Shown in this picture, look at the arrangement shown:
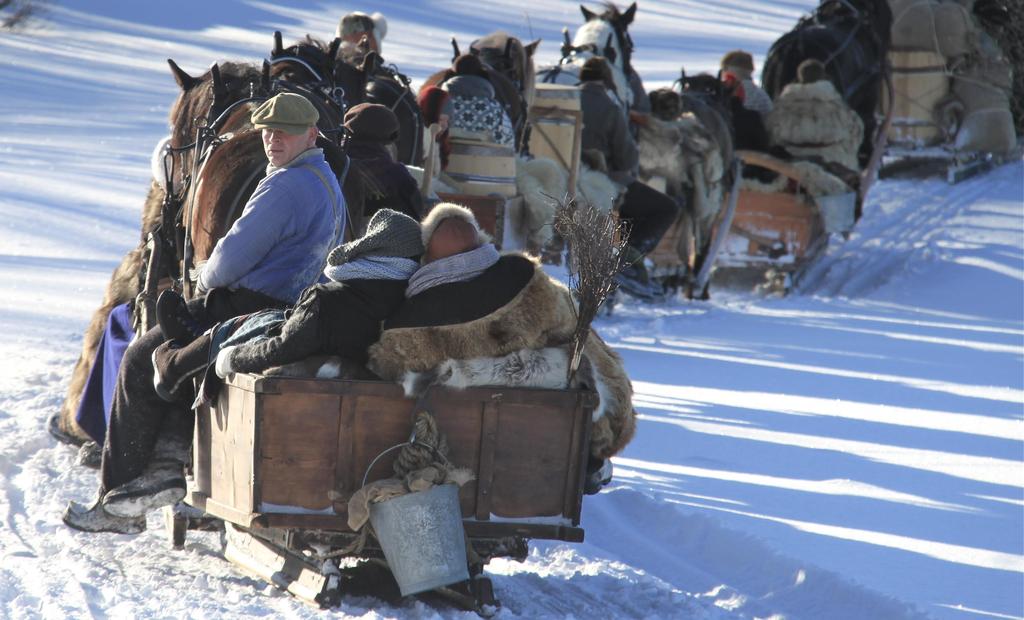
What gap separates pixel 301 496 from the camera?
4508 mm

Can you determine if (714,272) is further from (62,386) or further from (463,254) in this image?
(463,254)

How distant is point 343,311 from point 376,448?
45cm

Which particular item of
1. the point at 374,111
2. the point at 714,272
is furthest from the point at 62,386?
the point at 714,272

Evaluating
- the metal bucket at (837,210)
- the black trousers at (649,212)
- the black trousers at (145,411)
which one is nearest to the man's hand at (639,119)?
the black trousers at (649,212)

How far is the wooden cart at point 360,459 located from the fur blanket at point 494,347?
0.05m

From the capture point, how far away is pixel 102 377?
240 inches

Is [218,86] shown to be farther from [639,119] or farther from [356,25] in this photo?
[639,119]

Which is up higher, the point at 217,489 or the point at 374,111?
the point at 374,111

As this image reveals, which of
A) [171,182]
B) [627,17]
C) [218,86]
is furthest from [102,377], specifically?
[627,17]

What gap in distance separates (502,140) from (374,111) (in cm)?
200

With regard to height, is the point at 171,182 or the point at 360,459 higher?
the point at 171,182

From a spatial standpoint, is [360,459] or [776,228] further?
[776,228]

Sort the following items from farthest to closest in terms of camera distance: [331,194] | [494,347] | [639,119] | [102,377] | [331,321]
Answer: [639,119] → [102,377] → [331,194] → [494,347] → [331,321]

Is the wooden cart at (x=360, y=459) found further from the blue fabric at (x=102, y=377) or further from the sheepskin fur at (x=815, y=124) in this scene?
the sheepskin fur at (x=815, y=124)
